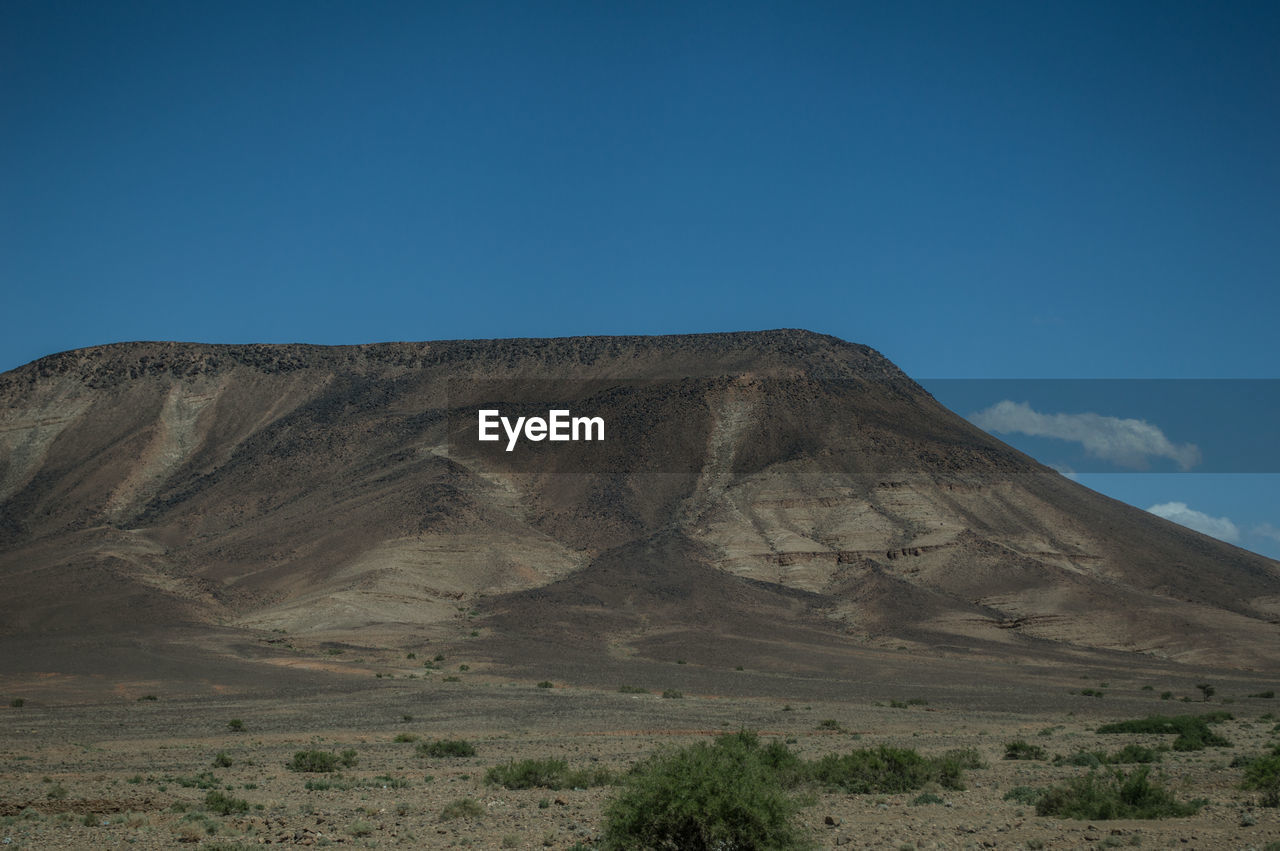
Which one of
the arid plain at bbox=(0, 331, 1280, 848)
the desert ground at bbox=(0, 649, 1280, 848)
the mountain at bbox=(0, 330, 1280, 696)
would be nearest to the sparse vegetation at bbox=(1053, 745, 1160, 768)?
the desert ground at bbox=(0, 649, 1280, 848)

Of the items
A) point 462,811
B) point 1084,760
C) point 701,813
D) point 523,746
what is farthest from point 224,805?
point 1084,760

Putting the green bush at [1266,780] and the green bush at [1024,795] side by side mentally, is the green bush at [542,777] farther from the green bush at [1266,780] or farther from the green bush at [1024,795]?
the green bush at [1266,780]

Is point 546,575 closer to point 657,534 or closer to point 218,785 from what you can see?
point 657,534

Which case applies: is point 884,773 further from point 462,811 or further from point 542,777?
point 462,811

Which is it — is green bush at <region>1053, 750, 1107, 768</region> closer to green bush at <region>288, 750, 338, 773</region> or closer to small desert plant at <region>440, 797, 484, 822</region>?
small desert plant at <region>440, 797, 484, 822</region>

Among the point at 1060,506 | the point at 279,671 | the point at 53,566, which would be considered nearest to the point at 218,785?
the point at 279,671

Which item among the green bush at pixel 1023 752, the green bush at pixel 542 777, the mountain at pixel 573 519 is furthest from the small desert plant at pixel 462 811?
the mountain at pixel 573 519
